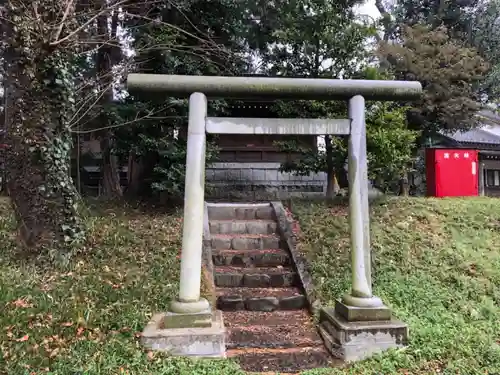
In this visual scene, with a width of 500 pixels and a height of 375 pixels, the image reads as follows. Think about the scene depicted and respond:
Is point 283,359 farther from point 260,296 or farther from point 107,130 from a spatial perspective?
point 107,130

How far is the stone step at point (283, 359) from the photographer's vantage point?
14.0 ft

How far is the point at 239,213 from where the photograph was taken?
8.36 m

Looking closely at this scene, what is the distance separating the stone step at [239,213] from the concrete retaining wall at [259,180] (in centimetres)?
422

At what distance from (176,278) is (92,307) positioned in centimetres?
140

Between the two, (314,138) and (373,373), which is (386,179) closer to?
(314,138)

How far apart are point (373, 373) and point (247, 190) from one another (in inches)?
358

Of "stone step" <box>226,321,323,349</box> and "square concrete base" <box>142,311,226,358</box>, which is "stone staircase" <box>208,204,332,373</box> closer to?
"stone step" <box>226,321,323,349</box>

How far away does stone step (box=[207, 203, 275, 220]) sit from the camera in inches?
327

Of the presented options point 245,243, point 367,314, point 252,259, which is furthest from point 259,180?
point 367,314

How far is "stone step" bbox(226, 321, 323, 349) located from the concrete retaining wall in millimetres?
7661

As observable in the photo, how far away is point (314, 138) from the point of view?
1228cm

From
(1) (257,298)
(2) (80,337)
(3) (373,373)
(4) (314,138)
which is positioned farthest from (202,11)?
(3) (373,373)

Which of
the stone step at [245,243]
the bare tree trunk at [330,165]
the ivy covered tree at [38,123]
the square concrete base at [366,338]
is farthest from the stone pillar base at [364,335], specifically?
the bare tree trunk at [330,165]

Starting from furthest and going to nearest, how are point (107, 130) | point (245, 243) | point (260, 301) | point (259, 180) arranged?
point (259, 180), point (107, 130), point (245, 243), point (260, 301)
